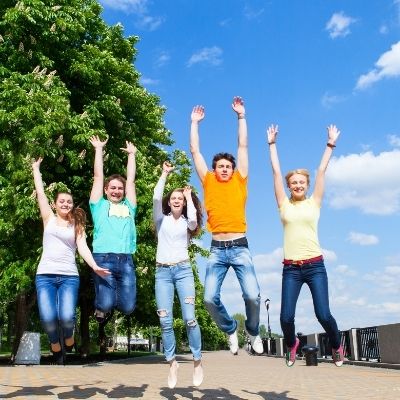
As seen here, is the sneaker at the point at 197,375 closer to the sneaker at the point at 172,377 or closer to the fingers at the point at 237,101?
the sneaker at the point at 172,377

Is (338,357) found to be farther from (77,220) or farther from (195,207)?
(77,220)

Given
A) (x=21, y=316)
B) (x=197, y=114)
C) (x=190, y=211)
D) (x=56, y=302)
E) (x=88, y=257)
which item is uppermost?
(x=197, y=114)

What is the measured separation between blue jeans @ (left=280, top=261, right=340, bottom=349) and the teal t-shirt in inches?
80.9

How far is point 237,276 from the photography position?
7.38 metres

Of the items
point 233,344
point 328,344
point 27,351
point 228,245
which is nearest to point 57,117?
point 27,351

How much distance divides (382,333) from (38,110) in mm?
15191

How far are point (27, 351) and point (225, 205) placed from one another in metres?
16.9

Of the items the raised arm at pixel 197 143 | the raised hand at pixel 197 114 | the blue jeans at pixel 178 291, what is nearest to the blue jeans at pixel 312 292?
the blue jeans at pixel 178 291

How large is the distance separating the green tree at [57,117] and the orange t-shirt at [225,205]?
12.0 metres

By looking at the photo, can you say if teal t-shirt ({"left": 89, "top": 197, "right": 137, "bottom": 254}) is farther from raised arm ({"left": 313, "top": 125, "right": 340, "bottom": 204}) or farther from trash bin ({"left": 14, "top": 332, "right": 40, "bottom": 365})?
trash bin ({"left": 14, "top": 332, "right": 40, "bottom": 365})

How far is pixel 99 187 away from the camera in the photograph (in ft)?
25.0

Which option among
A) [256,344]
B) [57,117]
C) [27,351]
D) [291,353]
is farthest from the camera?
[27,351]

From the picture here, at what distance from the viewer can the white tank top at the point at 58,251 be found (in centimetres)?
718

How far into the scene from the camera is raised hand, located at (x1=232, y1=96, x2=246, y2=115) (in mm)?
7957
